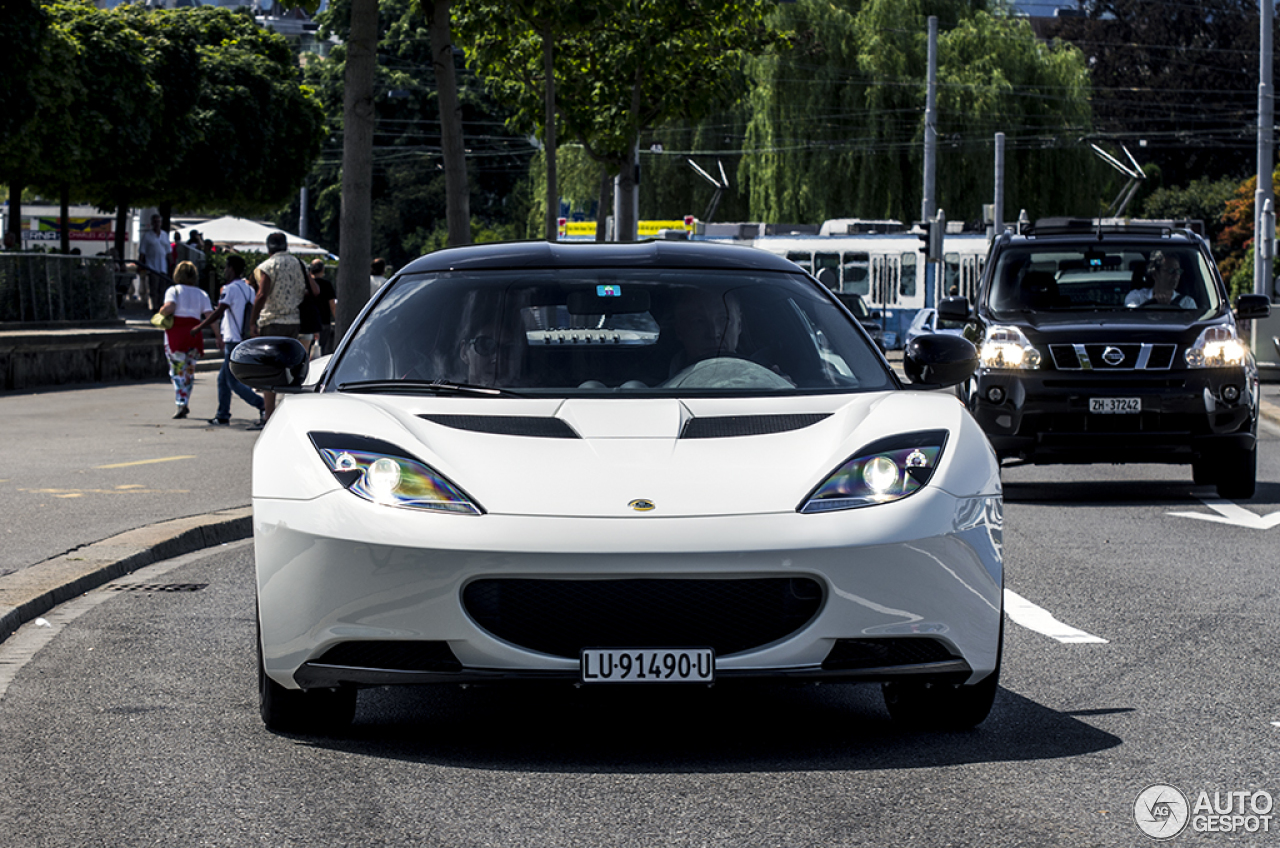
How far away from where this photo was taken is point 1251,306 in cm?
1366

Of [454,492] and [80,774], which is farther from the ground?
[454,492]

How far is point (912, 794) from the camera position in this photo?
4859mm

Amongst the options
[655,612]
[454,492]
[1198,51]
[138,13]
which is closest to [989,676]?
[655,612]

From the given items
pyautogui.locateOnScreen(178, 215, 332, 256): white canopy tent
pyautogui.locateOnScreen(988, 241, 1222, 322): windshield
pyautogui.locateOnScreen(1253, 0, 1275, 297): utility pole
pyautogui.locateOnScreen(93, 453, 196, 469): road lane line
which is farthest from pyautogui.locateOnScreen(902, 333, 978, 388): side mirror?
pyautogui.locateOnScreen(178, 215, 332, 256): white canopy tent

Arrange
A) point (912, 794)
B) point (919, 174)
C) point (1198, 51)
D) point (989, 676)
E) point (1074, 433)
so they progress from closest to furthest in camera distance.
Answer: point (912, 794) → point (989, 676) → point (1074, 433) → point (919, 174) → point (1198, 51)

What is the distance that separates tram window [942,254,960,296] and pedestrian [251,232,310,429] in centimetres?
2760

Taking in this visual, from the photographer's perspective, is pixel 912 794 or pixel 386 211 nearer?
pixel 912 794

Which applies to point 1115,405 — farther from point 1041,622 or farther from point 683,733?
point 683,733

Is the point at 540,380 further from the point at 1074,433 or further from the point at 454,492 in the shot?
the point at 1074,433

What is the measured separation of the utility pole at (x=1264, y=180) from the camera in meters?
30.4

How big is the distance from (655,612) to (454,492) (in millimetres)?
630

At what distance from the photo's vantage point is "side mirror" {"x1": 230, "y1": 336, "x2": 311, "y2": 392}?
20.4 feet

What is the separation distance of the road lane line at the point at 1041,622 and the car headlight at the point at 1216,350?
492 cm

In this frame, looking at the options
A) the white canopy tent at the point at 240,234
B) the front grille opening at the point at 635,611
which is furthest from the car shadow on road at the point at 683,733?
the white canopy tent at the point at 240,234
